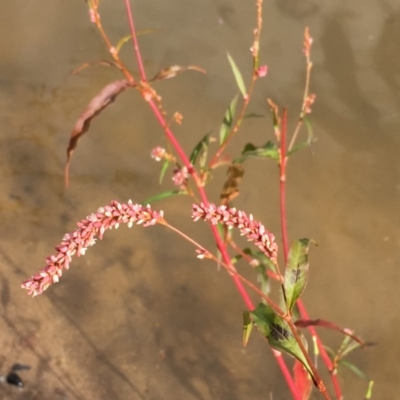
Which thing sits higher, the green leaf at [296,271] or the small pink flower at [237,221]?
the small pink flower at [237,221]

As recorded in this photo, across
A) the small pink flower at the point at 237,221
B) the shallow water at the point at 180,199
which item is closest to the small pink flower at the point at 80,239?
the small pink flower at the point at 237,221

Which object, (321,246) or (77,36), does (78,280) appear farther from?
(77,36)

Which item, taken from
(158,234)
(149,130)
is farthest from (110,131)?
(158,234)

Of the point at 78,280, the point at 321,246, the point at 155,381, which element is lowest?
the point at 155,381

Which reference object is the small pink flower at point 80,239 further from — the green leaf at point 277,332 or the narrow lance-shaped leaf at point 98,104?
the narrow lance-shaped leaf at point 98,104

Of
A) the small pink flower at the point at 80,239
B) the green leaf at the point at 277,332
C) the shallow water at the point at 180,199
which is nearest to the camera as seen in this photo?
the small pink flower at the point at 80,239

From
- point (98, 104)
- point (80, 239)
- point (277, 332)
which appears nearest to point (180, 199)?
point (98, 104)

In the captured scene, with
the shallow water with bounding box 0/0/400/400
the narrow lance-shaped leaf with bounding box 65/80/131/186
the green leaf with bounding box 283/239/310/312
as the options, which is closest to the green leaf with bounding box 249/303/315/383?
the green leaf with bounding box 283/239/310/312

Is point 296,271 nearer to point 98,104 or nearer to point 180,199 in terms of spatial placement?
point 98,104
